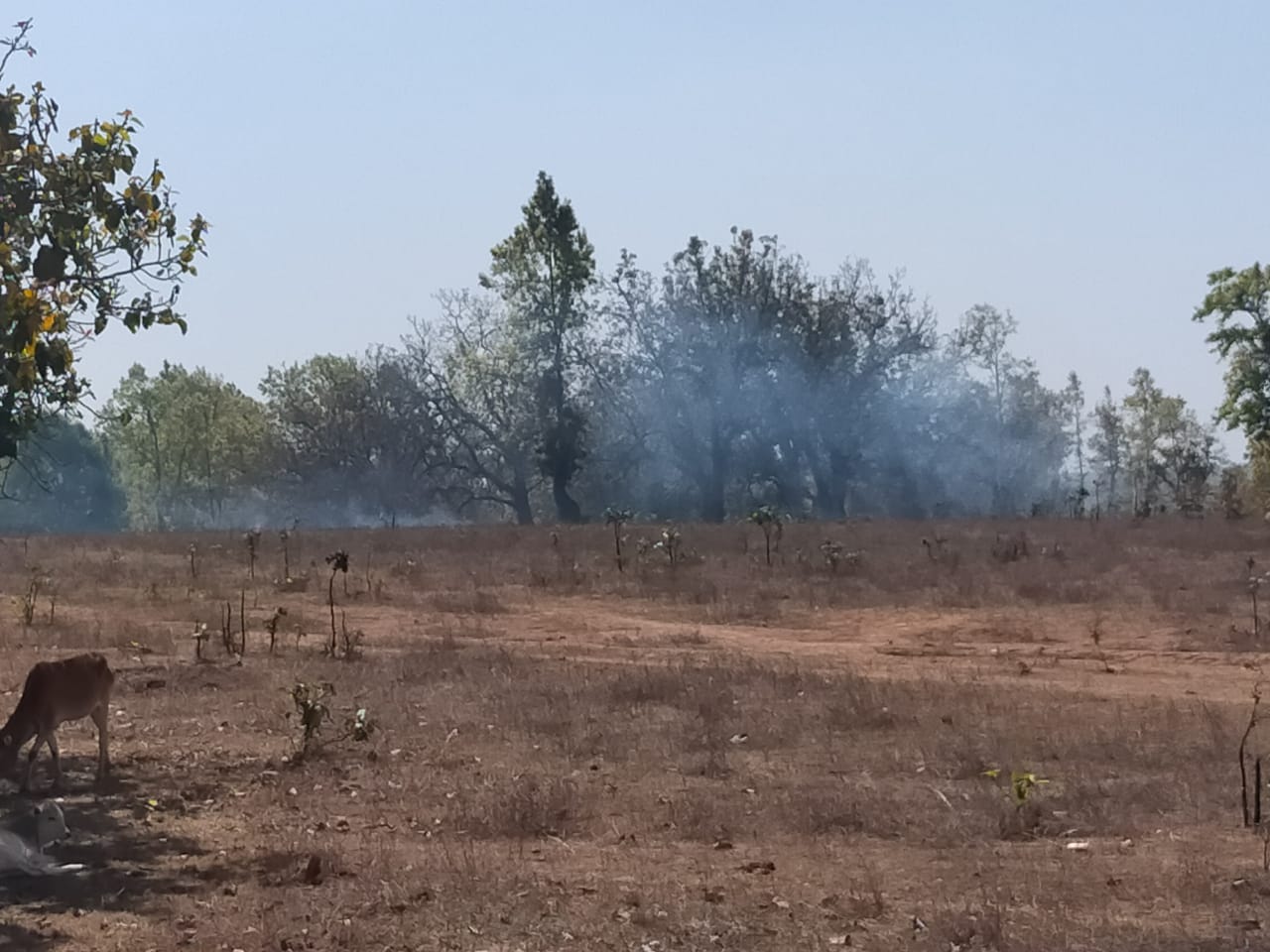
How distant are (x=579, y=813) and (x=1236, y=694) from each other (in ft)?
24.7

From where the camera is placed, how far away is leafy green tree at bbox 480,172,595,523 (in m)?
53.7

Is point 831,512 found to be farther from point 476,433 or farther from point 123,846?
point 123,846

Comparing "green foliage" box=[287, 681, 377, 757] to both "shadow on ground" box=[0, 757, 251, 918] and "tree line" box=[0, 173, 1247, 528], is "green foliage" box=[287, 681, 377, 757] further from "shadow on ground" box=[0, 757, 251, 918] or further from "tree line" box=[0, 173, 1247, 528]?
"tree line" box=[0, 173, 1247, 528]

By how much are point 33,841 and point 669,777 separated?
3926mm

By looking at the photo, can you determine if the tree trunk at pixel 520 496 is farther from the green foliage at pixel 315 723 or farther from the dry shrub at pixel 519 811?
the dry shrub at pixel 519 811

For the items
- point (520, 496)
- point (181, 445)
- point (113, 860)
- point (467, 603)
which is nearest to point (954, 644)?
point (467, 603)

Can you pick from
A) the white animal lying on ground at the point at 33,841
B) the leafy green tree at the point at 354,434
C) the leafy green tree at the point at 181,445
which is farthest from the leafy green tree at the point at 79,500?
the white animal lying on ground at the point at 33,841

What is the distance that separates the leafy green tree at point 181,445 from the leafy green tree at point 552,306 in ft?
62.4

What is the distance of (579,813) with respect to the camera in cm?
889

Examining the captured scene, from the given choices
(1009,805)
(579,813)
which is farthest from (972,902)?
(579,813)

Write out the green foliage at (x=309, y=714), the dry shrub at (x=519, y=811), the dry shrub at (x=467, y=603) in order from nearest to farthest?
the dry shrub at (x=519, y=811)
the green foliage at (x=309, y=714)
the dry shrub at (x=467, y=603)

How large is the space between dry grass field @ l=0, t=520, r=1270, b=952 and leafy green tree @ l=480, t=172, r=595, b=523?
3152 centimetres

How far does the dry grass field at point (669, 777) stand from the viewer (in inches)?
263

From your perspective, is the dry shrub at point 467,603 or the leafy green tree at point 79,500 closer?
the dry shrub at point 467,603
